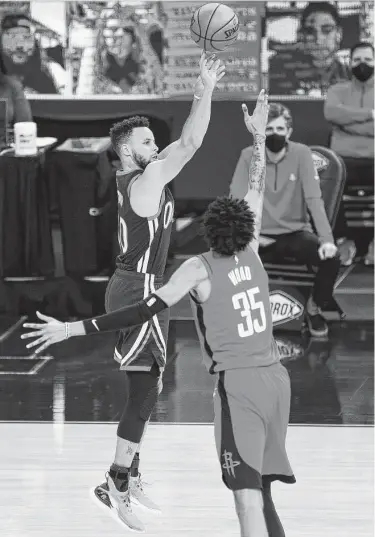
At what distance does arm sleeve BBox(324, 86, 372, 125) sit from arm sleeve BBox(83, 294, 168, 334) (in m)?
6.51

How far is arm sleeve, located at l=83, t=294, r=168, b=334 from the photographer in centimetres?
414

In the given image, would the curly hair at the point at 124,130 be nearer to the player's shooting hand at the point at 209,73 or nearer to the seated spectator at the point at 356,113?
Result: the player's shooting hand at the point at 209,73

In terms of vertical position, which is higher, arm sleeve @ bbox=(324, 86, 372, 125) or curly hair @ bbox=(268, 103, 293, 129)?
curly hair @ bbox=(268, 103, 293, 129)

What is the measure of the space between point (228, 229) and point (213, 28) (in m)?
2.29

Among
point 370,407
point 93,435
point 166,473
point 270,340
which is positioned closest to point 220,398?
point 270,340

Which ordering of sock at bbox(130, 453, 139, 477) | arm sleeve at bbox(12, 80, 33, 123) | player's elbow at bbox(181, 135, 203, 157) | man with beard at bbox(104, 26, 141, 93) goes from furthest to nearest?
1. man with beard at bbox(104, 26, 141, 93)
2. arm sleeve at bbox(12, 80, 33, 123)
3. sock at bbox(130, 453, 139, 477)
4. player's elbow at bbox(181, 135, 203, 157)

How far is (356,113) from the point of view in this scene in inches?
409

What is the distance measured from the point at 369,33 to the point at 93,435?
659 centimetres

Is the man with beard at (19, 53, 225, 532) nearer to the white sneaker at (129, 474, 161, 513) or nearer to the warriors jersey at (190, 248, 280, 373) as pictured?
the white sneaker at (129, 474, 161, 513)

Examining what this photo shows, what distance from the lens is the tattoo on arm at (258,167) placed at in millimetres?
4969

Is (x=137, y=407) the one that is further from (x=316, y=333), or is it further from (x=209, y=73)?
(x=316, y=333)

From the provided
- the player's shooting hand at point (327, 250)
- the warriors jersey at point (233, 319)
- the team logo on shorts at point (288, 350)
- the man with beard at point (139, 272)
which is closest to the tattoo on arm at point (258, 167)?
the man with beard at point (139, 272)

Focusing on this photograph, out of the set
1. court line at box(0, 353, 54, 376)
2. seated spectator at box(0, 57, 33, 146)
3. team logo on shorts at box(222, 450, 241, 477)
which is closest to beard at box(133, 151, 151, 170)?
team logo on shorts at box(222, 450, 241, 477)

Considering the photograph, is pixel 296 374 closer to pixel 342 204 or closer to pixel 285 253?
pixel 285 253
